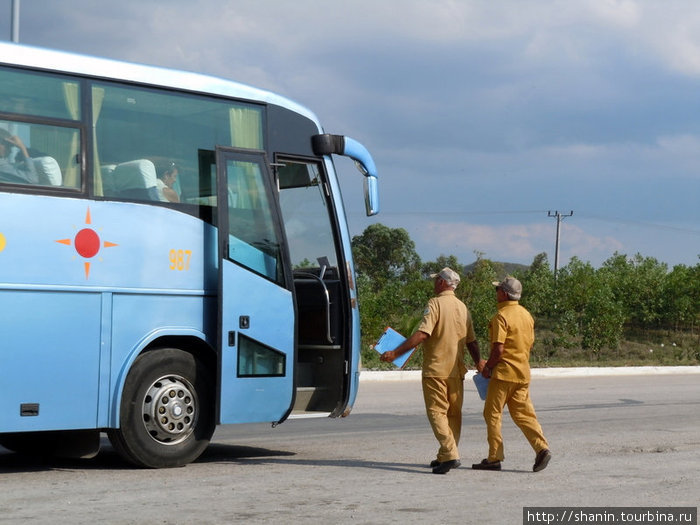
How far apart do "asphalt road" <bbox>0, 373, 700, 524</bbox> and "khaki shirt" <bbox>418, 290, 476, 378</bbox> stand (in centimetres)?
92

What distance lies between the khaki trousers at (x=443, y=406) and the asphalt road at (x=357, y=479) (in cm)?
25

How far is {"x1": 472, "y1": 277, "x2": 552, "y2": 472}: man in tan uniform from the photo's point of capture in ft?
31.5

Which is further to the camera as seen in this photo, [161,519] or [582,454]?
[582,454]

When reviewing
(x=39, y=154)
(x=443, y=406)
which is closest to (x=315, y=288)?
(x=443, y=406)

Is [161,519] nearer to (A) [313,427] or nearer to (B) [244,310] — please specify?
(B) [244,310]

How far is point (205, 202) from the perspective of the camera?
10.1 m

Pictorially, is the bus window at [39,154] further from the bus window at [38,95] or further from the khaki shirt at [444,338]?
the khaki shirt at [444,338]

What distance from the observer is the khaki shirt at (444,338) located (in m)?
9.58

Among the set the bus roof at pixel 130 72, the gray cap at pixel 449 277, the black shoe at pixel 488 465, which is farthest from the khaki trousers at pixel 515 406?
the bus roof at pixel 130 72

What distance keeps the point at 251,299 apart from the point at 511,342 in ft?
7.86

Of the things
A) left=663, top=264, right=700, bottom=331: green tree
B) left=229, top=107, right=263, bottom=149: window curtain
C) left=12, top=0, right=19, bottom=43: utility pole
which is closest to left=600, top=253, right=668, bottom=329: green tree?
left=663, top=264, right=700, bottom=331: green tree

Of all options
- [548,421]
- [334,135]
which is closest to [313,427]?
[548,421]

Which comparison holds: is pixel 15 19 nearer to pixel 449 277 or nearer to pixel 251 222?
pixel 251 222

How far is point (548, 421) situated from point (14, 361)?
869cm
